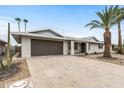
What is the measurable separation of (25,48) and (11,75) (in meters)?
8.34

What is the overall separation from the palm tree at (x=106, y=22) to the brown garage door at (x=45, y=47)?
5.88m

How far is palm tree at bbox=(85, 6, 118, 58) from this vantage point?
1628cm

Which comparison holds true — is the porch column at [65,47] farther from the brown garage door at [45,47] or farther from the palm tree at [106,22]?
the palm tree at [106,22]

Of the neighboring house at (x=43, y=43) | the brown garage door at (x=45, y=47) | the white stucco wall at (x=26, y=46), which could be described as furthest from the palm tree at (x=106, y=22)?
the white stucco wall at (x=26, y=46)

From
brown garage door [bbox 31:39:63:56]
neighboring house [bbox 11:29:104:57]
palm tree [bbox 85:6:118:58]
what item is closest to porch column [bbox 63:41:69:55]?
neighboring house [bbox 11:29:104:57]

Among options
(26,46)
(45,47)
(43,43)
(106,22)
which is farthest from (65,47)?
(106,22)

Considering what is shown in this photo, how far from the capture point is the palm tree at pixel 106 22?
16281 mm

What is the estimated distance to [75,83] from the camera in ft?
19.9

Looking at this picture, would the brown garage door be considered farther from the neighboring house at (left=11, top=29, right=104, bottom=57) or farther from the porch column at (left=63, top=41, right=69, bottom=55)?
the porch column at (left=63, top=41, right=69, bottom=55)

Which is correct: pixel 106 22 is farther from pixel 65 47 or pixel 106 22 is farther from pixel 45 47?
pixel 45 47
